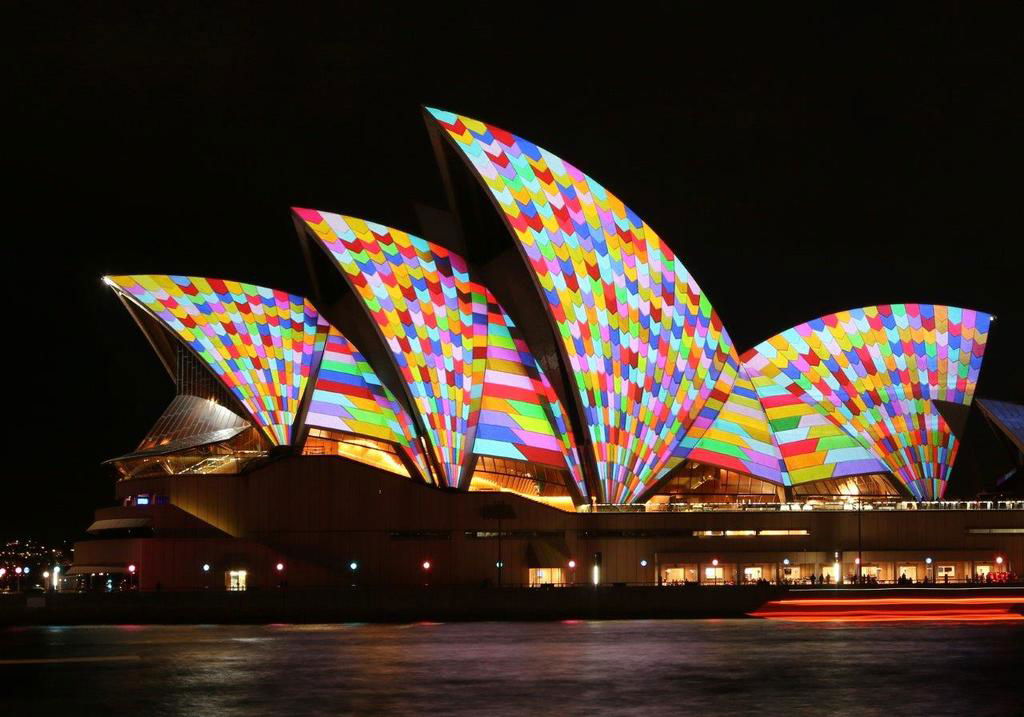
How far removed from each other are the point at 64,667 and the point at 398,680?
9.85 m

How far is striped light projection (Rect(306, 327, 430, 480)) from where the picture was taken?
65.8 metres

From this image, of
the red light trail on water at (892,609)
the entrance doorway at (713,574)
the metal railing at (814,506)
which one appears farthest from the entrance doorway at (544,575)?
the red light trail on water at (892,609)

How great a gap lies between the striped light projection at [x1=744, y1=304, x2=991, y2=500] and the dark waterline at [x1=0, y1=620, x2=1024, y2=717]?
84.3ft

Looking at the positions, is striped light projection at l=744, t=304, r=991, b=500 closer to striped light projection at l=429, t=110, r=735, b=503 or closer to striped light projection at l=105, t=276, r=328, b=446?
striped light projection at l=429, t=110, r=735, b=503

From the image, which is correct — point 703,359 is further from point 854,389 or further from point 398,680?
point 398,680

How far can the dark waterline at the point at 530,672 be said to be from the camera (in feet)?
91.4

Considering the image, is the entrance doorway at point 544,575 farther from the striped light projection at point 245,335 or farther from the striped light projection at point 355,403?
the striped light projection at point 245,335

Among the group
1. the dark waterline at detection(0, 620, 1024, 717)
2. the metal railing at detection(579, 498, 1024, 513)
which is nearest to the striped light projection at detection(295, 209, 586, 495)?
the metal railing at detection(579, 498, 1024, 513)

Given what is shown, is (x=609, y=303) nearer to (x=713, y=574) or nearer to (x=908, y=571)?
(x=713, y=574)

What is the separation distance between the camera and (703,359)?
2763 inches

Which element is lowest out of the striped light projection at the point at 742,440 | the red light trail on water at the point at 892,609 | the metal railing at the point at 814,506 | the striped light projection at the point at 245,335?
the red light trail on water at the point at 892,609

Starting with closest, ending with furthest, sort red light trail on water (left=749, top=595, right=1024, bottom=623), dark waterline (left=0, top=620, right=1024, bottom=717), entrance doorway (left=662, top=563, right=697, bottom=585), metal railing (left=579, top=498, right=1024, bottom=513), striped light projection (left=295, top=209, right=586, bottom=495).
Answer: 1. dark waterline (left=0, top=620, right=1024, bottom=717)
2. red light trail on water (left=749, top=595, right=1024, bottom=623)
3. striped light projection (left=295, top=209, right=586, bottom=495)
4. entrance doorway (left=662, top=563, right=697, bottom=585)
5. metal railing (left=579, top=498, right=1024, bottom=513)

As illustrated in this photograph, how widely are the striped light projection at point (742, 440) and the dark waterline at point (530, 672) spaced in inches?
836

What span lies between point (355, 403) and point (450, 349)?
16.9ft
